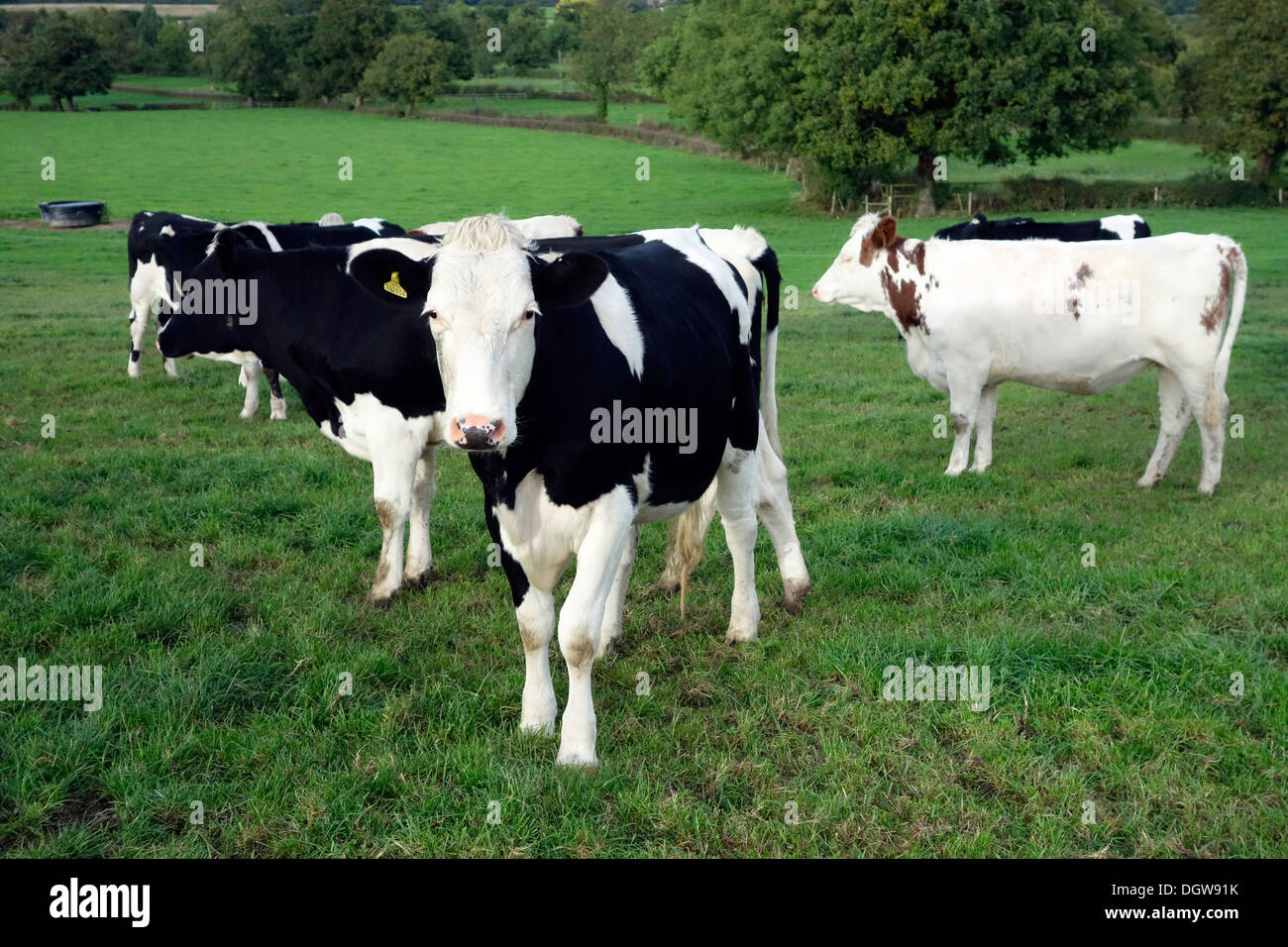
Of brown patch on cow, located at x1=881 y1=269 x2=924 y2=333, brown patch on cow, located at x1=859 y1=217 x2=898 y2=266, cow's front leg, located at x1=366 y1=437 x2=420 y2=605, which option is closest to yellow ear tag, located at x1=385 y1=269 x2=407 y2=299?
cow's front leg, located at x1=366 y1=437 x2=420 y2=605

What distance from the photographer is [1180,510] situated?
8133mm

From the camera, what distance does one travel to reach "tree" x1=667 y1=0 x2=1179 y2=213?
3662cm

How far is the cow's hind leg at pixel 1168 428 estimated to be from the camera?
8.90 metres

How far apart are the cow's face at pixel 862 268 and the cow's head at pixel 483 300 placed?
6749 millimetres

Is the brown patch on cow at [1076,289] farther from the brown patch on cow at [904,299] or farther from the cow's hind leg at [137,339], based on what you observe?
the cow's hind leg at [137,339]

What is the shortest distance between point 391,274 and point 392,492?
2.43m

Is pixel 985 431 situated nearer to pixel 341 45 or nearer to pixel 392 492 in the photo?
pixel 392 492

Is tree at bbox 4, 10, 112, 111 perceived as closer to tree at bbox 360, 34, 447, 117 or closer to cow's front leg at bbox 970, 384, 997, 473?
tree at bbox 360, 34, 447, 117

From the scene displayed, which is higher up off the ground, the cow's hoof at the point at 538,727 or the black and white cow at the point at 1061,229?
the black and white cow at the point at 1061,229

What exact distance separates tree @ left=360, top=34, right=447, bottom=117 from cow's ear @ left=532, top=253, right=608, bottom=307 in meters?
73.2

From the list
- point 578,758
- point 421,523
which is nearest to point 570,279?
point 578,758

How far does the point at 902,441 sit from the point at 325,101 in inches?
3023

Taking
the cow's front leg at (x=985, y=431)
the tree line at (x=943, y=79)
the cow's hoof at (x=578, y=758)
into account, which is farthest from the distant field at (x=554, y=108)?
the cow's hoof at (x=578, y=758)
